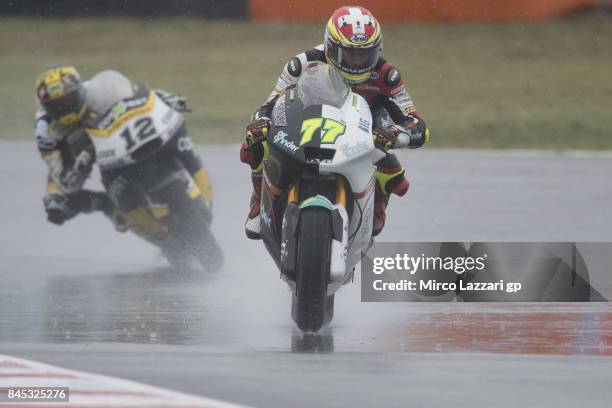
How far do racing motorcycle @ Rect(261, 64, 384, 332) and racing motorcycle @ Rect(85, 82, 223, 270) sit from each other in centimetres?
278

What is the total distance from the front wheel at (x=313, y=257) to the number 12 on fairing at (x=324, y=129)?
391 millimetres

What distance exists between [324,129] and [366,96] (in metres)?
0.91

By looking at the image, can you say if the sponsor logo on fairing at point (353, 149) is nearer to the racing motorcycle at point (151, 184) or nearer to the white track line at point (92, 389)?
the white track line at point (92, 389)

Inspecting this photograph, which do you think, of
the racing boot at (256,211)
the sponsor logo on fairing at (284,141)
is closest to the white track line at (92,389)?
the sponsor logo on fairing at (284,141)

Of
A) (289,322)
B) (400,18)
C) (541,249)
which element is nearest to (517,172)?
(541,249)

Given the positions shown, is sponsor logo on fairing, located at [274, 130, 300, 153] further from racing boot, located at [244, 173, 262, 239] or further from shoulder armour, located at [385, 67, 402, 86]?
shoulder armour, located at [385, 67, 402, 86]


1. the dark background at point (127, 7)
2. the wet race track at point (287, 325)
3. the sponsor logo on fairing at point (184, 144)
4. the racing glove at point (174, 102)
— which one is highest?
the dark background at point (127, 7)

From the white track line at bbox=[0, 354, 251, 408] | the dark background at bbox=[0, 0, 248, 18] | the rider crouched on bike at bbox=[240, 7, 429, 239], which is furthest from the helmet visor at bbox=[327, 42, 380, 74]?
the dark background at bbox=[0, 0, 248, 18]

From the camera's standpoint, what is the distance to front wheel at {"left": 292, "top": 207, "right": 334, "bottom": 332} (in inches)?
276

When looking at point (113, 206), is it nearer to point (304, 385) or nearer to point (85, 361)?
point (85, 361)

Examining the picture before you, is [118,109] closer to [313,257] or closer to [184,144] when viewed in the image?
[184,144]

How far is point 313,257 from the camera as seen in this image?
7.02 metres

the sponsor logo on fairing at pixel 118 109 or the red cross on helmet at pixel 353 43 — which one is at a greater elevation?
the sponsor logo on fairing at pixel 118 109

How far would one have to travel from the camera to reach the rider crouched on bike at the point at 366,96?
782cm
